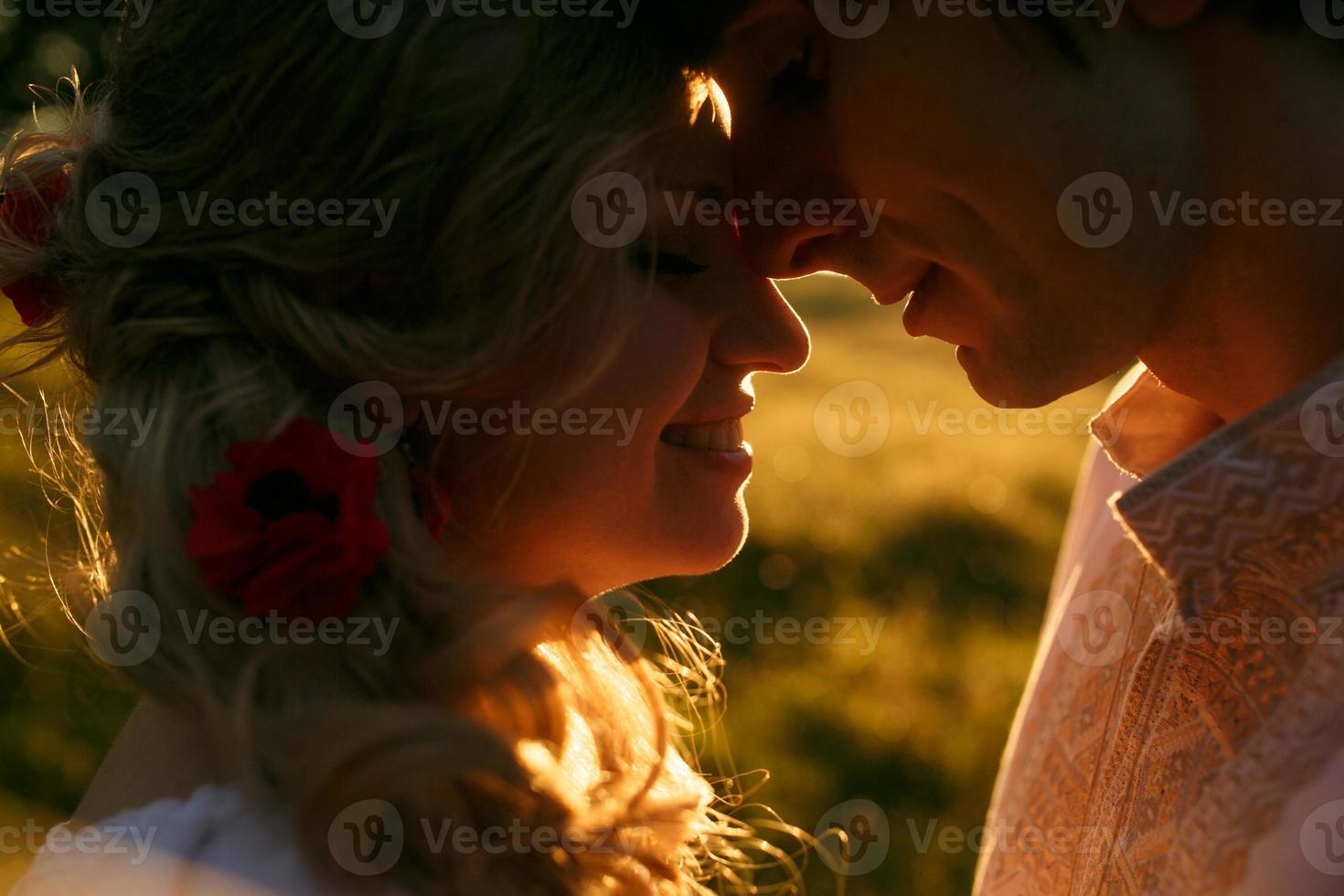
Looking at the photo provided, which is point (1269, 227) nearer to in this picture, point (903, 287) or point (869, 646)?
point (903, 287)

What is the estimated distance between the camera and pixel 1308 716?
1812 millimetres

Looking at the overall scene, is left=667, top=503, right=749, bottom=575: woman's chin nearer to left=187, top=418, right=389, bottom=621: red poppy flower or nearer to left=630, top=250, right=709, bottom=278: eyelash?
left=630, top=250, right=709, bottom=278: eyelash

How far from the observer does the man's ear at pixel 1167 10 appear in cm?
198

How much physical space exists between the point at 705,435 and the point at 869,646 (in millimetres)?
3406

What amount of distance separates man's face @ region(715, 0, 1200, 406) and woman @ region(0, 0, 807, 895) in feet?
0.46

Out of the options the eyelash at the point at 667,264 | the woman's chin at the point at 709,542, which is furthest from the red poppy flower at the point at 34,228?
the woman's chin at the point at 709,542

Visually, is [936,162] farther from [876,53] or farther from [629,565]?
[629,565]

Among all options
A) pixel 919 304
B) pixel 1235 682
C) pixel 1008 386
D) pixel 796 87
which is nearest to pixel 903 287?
pixel 919 304

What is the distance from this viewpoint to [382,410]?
6.77ft

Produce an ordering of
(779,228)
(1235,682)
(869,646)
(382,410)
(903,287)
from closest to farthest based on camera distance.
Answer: (1235,682)
(382,410)
(779,228)
(903,287)
(869,646)

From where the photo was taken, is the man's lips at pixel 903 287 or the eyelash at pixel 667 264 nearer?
the eyelash at pixel 667 264

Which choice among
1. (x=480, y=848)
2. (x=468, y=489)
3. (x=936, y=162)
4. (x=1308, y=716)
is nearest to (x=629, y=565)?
(x=468, y=489)

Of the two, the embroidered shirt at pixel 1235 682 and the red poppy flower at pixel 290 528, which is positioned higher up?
the embroidered shirt at pixel 1235 682

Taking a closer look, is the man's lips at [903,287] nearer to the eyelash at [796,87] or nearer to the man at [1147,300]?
the man at [1147,300]
